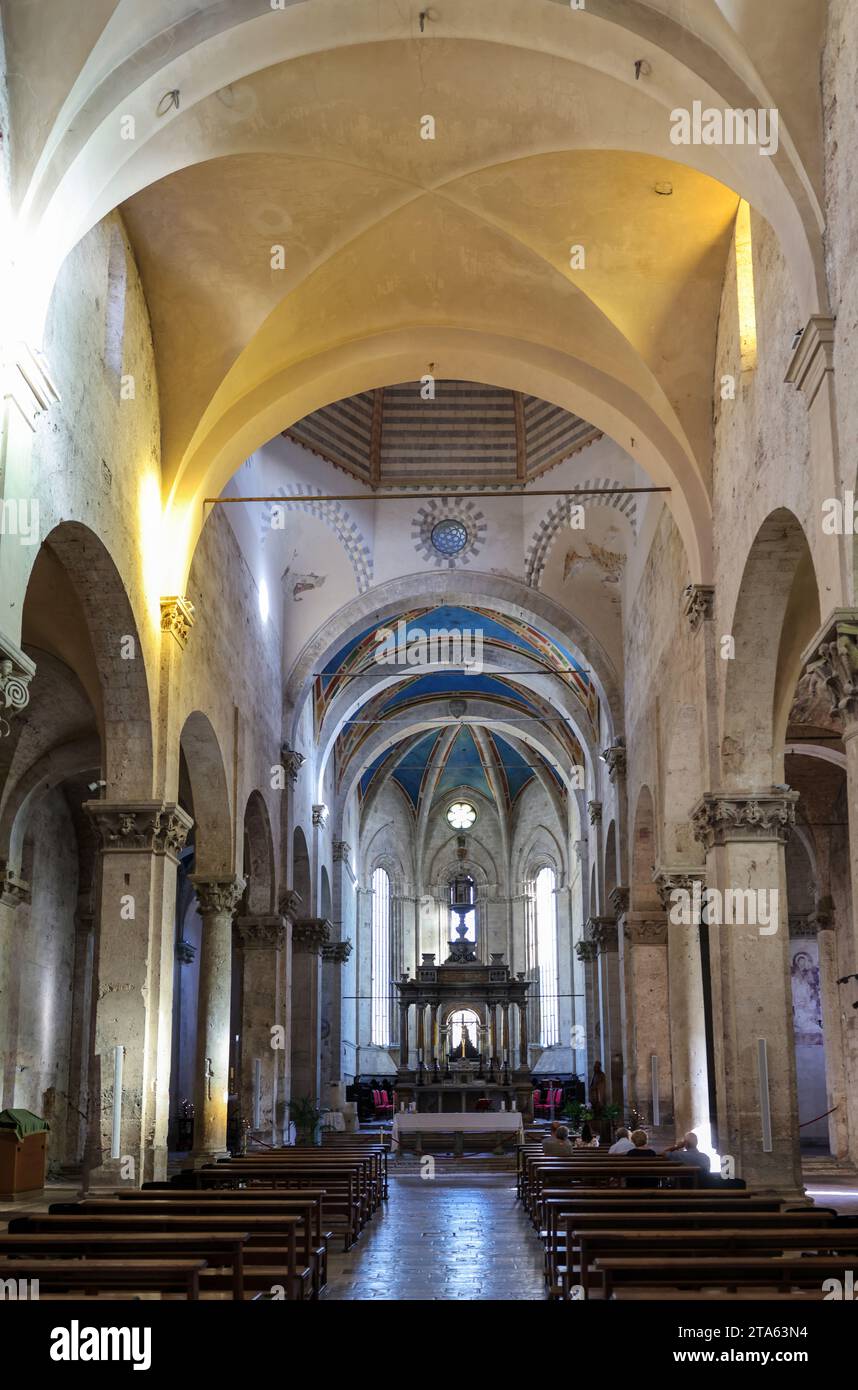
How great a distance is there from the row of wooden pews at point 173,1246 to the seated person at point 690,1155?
4015 millimetres

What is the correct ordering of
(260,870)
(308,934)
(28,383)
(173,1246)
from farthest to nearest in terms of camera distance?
1. (308,934)
2. (260,870)
3. (28,383)
4. (173,1246)

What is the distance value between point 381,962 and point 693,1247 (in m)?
36.1

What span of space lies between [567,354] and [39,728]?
349 inches

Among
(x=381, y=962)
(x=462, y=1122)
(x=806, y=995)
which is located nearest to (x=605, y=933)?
(x=806, y=995)

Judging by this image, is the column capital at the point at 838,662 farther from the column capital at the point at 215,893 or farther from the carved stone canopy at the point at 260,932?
the carved stone canopy at the point at 260,932

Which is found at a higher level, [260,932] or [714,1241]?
[260,932]

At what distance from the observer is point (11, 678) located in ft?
29.8

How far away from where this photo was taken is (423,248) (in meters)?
14.9

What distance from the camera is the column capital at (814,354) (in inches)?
358

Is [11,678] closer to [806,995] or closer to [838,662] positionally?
[838,662]

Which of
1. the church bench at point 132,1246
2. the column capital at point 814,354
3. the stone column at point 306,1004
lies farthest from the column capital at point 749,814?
the stone column at point 306,1004

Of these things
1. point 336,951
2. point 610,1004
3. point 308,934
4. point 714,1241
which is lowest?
point 714,1241
